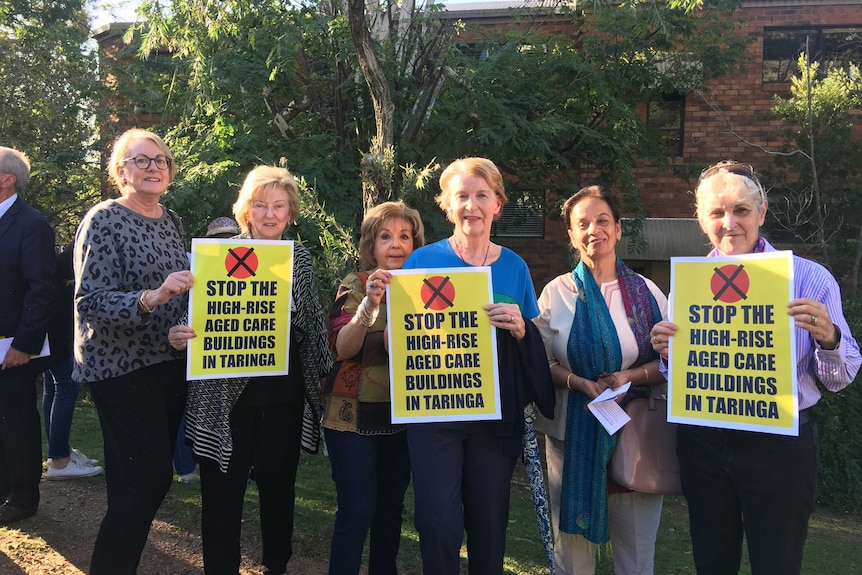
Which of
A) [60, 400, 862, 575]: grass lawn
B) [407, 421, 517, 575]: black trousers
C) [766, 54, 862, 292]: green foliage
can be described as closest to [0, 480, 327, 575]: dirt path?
[60, 400, 862, 575]: grass lawn

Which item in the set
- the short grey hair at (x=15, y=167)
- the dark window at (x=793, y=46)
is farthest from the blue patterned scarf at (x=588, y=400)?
the dark window at (x=793, y=46)

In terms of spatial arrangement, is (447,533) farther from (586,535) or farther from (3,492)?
(3,492)

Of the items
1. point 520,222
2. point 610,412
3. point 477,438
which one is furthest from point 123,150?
point 520,222

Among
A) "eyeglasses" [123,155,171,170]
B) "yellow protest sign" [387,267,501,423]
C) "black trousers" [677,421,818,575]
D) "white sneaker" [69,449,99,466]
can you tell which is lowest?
"white sneaker" [69,449,99,466]

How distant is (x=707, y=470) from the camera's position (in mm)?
2688

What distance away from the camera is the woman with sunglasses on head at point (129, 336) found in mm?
2867

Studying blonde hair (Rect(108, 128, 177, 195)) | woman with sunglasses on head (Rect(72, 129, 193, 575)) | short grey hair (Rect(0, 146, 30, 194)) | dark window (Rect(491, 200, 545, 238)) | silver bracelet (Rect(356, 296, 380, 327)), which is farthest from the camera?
dark window (Rect(491, 200, 545, 238))

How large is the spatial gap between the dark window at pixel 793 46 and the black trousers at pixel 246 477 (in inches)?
465

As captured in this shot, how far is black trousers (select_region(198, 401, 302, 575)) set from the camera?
10.6ft

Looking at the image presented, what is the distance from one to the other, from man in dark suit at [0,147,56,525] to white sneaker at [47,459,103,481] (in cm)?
87

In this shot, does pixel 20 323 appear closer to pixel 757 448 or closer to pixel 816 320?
pixel 757 448

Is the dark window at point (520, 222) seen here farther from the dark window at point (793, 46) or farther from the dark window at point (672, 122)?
the dark window at point (793, 46)

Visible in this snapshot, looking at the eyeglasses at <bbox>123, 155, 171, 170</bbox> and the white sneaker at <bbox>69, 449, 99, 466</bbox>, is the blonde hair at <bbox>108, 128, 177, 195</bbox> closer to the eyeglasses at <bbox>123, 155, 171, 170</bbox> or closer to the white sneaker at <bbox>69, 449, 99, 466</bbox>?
the eyeglasses at <bbox>123, 155, 171, 170</bbox>

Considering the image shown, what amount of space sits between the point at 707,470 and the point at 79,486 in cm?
447
